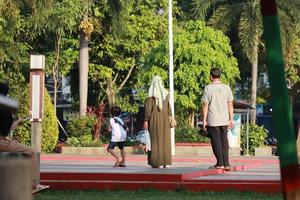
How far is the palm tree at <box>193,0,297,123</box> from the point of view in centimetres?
3941

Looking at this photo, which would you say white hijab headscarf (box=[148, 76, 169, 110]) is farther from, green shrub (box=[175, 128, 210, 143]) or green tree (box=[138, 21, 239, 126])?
green tree (box=[138, 21, 239, 126])

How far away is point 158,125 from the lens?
53.0 feet

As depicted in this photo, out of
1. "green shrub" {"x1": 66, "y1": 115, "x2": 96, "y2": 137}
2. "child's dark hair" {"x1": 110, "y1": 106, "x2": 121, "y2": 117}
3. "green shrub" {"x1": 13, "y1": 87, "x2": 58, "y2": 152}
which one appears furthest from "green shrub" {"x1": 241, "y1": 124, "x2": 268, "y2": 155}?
"child's dark hair" {"x1": 110, "y1": 106, "x2": 121, "y2": 117}

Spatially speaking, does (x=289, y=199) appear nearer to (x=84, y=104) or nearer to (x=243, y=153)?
(x=243, y=153)

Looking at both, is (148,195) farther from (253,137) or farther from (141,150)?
(253,137)

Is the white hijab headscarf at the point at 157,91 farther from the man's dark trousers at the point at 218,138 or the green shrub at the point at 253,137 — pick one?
the green shrub at the point at 253,137

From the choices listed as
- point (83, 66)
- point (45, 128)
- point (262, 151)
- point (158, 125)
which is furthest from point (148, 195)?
point (83, 66)

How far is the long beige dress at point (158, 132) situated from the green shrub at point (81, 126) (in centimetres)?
2311

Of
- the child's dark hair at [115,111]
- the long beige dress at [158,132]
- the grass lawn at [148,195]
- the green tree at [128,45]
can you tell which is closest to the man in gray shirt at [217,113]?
Answer: the long beige dress at [158,132]

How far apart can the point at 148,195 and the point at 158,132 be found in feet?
15.9

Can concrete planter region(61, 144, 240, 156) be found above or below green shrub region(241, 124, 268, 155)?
below

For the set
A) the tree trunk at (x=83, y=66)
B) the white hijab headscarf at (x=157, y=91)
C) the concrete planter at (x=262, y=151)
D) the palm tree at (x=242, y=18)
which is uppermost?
the palm tree at (x=242, y=18)

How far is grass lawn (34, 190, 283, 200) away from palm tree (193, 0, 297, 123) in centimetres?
2739

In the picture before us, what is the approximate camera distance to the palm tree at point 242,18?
129ft
